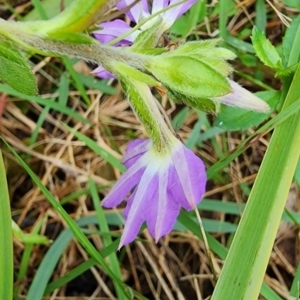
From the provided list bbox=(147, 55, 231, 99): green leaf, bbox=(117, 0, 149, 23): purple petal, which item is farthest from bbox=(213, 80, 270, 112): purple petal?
bbox=(117, 0, 149, 23): purple petal

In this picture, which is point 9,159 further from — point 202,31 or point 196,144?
point 202,31

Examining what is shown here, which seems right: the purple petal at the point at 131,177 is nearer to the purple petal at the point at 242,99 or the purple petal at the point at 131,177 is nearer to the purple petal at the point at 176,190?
the purple petal at the point at 176,190

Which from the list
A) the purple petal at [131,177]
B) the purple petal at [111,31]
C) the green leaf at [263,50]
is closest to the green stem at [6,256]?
the purple petal at [131,177]

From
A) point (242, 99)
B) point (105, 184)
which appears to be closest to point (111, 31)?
A: point (242, 99)

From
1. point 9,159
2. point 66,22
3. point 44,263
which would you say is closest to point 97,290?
point 44,263

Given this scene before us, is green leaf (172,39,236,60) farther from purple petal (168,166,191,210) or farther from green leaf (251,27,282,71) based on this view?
green leaf (251,27,282,71)

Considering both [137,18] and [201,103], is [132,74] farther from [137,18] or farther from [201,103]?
[137,18]
